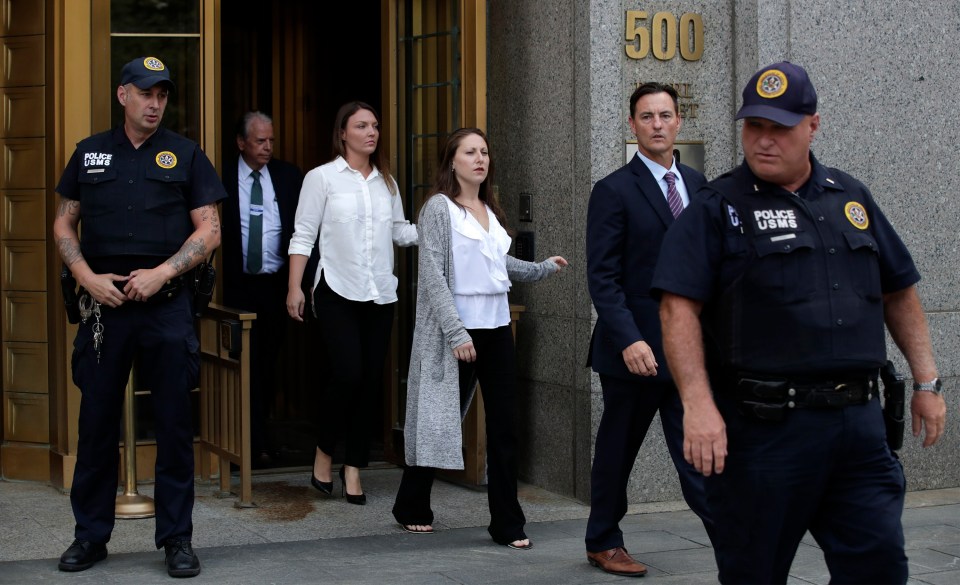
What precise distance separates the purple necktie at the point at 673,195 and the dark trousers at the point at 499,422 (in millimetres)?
1100

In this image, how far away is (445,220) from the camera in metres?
6.12

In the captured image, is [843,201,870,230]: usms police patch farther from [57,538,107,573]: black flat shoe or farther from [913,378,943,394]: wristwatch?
[57,538,107,573]: black flat shoe

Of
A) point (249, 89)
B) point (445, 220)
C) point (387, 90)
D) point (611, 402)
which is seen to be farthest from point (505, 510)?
point (249, 89)

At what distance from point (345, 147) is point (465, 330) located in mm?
1475

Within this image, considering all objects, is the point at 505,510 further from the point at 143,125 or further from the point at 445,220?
the point at 143,125

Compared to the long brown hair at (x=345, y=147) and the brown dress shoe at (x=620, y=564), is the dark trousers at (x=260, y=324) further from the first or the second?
the brown dress shoe at (x=620, y=564)

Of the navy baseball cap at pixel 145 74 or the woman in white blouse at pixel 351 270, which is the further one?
the woman in white blouse at pixel 351 270

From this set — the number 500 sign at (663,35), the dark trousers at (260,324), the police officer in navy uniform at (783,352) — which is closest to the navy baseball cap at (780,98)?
the police officer in navy uniform at (783,352)

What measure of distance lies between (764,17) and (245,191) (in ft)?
10.2

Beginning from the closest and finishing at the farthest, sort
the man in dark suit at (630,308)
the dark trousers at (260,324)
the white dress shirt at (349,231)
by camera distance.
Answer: the man in dark suit at (630,308) → the white dress shirt at (349,231) → the dark trousers at (260,324)

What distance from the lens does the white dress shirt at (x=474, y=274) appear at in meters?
6.13

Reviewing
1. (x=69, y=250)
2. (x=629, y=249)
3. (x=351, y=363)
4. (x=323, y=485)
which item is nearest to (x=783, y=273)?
(x=629, y=249)

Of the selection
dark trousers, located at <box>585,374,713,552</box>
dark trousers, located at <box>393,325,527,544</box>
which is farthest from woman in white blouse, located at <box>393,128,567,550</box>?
dark trousers, located at <box>585,374,713,552</box>

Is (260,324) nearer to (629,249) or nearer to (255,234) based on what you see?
(255,234)
